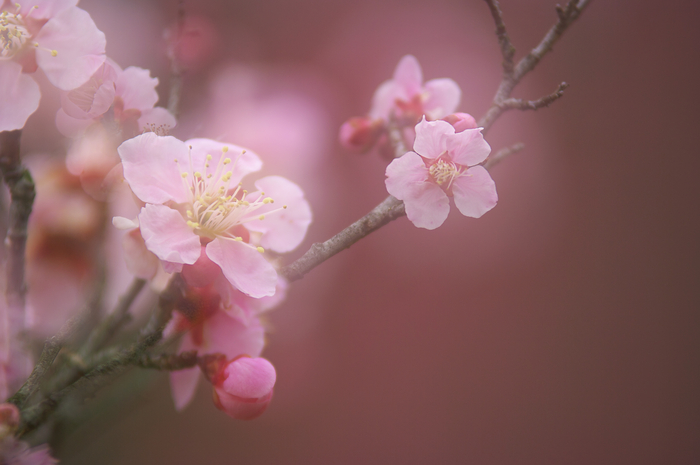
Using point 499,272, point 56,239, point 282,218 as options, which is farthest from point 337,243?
point 499,272

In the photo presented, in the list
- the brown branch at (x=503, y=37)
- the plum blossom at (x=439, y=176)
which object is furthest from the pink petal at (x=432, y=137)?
the brown branch at (x=503, y=37)

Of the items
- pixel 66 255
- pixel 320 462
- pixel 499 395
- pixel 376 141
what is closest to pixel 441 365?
pixel 499 395

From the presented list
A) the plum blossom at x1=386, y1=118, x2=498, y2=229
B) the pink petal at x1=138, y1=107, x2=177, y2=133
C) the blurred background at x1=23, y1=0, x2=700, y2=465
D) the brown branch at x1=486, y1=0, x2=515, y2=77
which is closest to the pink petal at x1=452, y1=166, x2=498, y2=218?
the plum blossom at x1=386, y1=118, x2=498, y2=229

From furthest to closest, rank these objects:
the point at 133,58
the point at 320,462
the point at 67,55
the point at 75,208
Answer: the point at 320,462 < the point at 133,58 < the point at 75,208 < the point at 67,55

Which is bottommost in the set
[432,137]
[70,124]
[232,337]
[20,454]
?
[20,454]

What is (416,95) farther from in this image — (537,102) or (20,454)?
(20,454)

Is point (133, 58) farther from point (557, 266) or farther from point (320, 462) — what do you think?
point (557, 266)

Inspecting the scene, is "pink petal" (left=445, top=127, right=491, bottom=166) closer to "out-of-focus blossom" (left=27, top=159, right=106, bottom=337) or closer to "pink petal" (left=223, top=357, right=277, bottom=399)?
"pink petal" (left=223, top=357, right=277, bottom=399)
